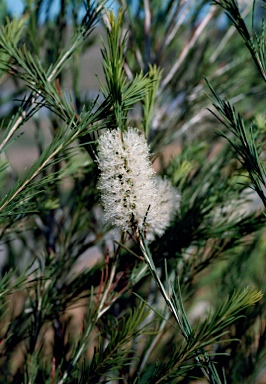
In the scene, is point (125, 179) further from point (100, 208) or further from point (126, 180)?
point (100, 208)

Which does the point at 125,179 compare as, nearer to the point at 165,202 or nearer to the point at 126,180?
the point at 126,180

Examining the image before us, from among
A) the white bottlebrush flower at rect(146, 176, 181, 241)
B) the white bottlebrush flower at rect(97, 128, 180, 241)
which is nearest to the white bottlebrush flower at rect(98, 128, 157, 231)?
the white bottlebrush flower at rect(97, 128, 180, 241)

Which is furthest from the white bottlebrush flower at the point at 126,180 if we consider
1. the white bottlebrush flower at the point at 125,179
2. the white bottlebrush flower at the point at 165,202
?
the white bottlebrush flower at the point at 165,202

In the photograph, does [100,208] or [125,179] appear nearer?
[125,179]

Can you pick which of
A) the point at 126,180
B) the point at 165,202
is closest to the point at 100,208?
the point at 165,202

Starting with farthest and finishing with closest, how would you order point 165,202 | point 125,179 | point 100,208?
point 100,208
point 165,202
point 125,179

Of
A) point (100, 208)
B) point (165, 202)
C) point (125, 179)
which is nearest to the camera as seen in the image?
point (125, 179)

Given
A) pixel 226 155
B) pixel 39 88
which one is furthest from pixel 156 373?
pixel 226 155

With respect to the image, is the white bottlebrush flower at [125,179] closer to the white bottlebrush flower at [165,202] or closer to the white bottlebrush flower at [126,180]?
the white bottlebrush flower at [126,180]
